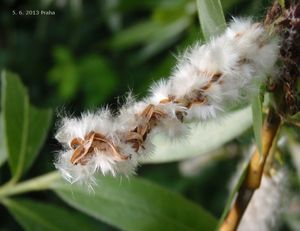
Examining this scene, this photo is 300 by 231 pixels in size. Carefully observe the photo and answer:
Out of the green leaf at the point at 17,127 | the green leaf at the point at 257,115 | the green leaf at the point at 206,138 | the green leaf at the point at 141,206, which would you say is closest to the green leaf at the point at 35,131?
the green leaf at the point at 17,127

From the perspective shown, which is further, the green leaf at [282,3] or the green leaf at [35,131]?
the green leaf at [35,131]

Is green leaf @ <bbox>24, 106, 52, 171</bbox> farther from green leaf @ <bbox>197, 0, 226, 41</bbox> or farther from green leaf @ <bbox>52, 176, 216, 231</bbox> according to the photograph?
green leaf @ <bbox>197, 0, 226, 41</bbox>

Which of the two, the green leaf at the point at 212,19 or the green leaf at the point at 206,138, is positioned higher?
the green leaf at the point at 212,19

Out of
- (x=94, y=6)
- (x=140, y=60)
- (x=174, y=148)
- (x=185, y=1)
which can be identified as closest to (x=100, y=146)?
(x=174, y=148)

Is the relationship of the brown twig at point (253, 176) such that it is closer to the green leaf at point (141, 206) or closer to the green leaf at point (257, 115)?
the green leaf at point (257, 115)

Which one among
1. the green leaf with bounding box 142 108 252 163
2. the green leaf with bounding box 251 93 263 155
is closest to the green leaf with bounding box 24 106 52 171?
the green leaf with bounding box 142 108 252 163
